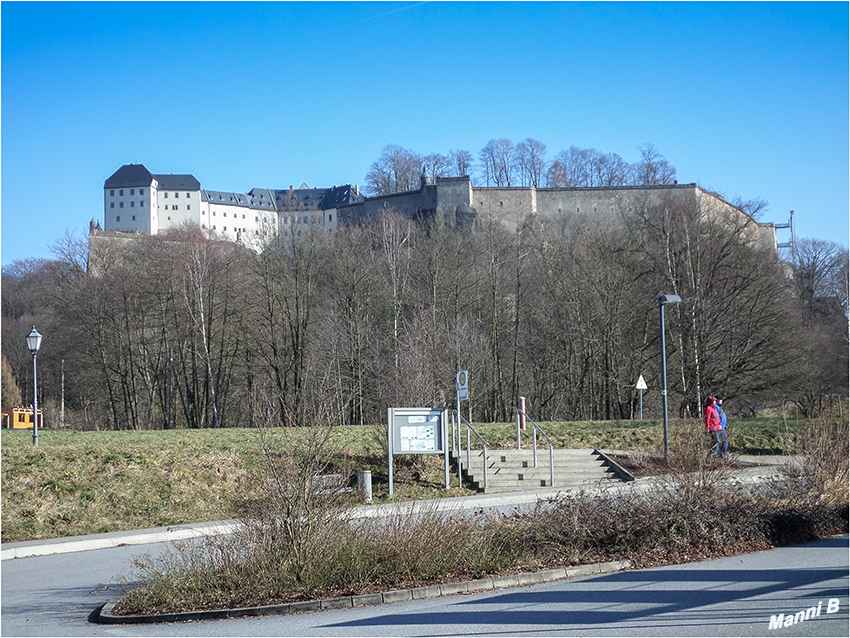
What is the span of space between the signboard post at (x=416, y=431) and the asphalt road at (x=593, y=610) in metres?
8.92

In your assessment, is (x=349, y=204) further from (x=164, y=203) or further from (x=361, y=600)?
(x=361, y=600)

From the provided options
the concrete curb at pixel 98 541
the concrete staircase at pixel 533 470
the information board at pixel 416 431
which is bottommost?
the concrete curb at pixel 98 541

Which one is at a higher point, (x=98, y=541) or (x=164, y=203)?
(x=164, y=203)

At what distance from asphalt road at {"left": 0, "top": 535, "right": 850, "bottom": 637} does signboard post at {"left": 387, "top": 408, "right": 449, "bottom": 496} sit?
8.92 meters

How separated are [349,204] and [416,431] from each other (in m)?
69.8

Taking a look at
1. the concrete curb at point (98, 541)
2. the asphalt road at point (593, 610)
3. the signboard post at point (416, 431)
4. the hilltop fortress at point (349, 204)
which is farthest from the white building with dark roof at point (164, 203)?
the asphalt road at point (593, 610)

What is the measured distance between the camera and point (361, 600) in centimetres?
834

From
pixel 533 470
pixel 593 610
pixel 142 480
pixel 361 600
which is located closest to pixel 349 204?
pixel 533 470

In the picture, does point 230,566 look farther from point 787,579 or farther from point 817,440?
point 817,440

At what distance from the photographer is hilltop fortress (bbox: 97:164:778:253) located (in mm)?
54562

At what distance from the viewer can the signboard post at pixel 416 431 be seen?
18263 millimetres

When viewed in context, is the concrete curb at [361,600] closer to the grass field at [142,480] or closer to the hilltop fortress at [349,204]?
the grass field at [142,480]

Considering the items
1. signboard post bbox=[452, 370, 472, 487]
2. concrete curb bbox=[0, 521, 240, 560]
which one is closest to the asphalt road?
concrete curb bbox=[0, 521, 240, 560]

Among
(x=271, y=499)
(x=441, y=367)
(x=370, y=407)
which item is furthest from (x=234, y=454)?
(x=370, y=407)
